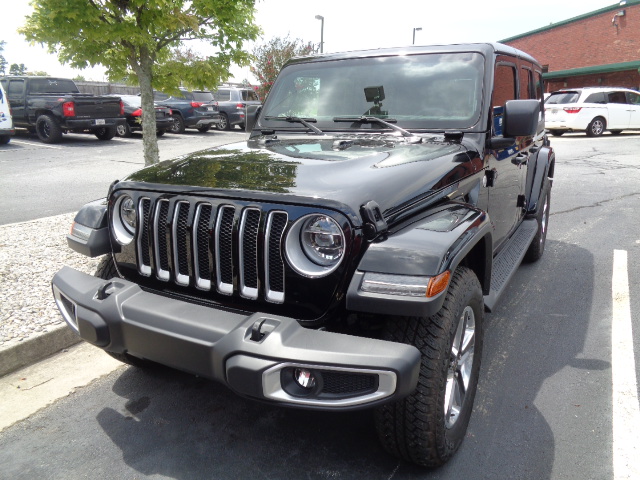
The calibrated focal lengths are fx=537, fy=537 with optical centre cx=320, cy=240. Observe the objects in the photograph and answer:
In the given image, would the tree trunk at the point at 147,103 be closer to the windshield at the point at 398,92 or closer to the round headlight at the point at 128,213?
the windshield at the point at 398,92

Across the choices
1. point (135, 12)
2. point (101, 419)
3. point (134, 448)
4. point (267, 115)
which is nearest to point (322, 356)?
point (134, 448)

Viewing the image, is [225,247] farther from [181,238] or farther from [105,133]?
[105,133]

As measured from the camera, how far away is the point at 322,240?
7.22ft

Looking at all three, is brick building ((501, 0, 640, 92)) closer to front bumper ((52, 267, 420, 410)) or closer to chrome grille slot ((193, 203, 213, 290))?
chrome grille slot ((193, 203, 213, 290))

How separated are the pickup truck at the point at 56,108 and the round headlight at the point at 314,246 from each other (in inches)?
599

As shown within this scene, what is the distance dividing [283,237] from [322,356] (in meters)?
0.52

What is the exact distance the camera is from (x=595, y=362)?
345 cm

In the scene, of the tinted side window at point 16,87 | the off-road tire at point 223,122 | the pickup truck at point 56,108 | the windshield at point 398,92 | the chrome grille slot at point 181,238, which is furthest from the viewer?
the off-road tire at point 223,122

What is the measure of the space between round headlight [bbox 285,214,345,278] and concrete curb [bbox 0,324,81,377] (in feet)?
6.92

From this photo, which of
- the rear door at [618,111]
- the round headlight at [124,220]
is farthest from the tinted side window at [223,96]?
the round headlight at [124,220]

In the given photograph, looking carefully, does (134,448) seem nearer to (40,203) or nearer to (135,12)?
(135,12)

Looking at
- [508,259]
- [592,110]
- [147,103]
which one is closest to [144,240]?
[508,259]

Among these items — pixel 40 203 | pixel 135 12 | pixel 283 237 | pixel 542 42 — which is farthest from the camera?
pixel 542 42

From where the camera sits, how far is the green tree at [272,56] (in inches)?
947
